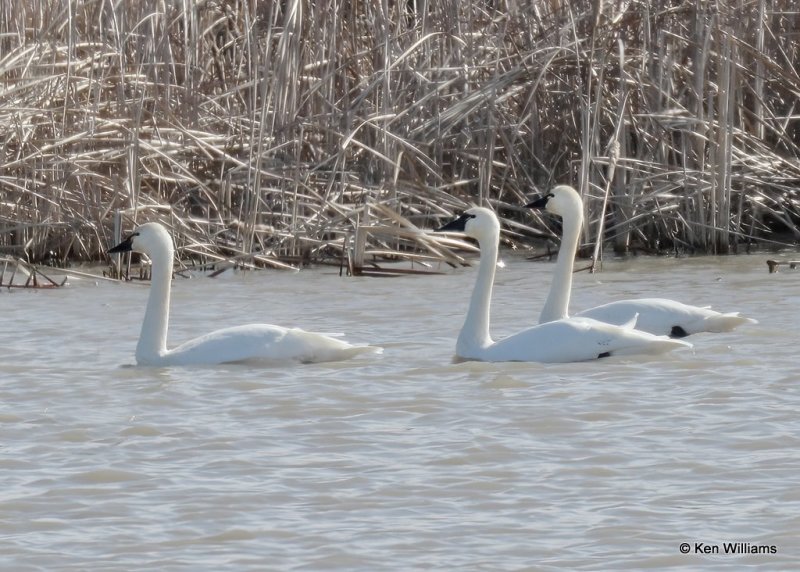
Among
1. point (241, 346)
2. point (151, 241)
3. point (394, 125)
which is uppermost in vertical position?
point (394, 125)

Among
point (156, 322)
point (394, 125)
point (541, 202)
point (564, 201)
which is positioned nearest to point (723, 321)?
point (564, 201)

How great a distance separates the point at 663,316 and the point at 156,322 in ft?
6.95

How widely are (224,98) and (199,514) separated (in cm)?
698

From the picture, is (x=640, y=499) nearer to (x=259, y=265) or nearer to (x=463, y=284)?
(x=463, y=284)

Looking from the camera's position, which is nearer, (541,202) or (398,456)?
(398,456)

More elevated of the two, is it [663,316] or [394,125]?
[394,125]

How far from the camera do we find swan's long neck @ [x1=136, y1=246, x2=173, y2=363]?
6.28 metres

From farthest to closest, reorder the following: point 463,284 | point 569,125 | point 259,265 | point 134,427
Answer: point 569,125
point 259,265
point 463,284
point 134,427

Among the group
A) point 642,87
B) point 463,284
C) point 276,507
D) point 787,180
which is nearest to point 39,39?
point 463,284

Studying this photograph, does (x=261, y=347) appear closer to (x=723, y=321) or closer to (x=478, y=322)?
(x=478, y=322)

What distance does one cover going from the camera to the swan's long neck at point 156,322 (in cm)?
628

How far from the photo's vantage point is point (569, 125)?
10.1 meters

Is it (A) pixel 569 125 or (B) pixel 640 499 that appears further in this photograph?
(A) pixel 569 125

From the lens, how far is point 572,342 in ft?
19.7
